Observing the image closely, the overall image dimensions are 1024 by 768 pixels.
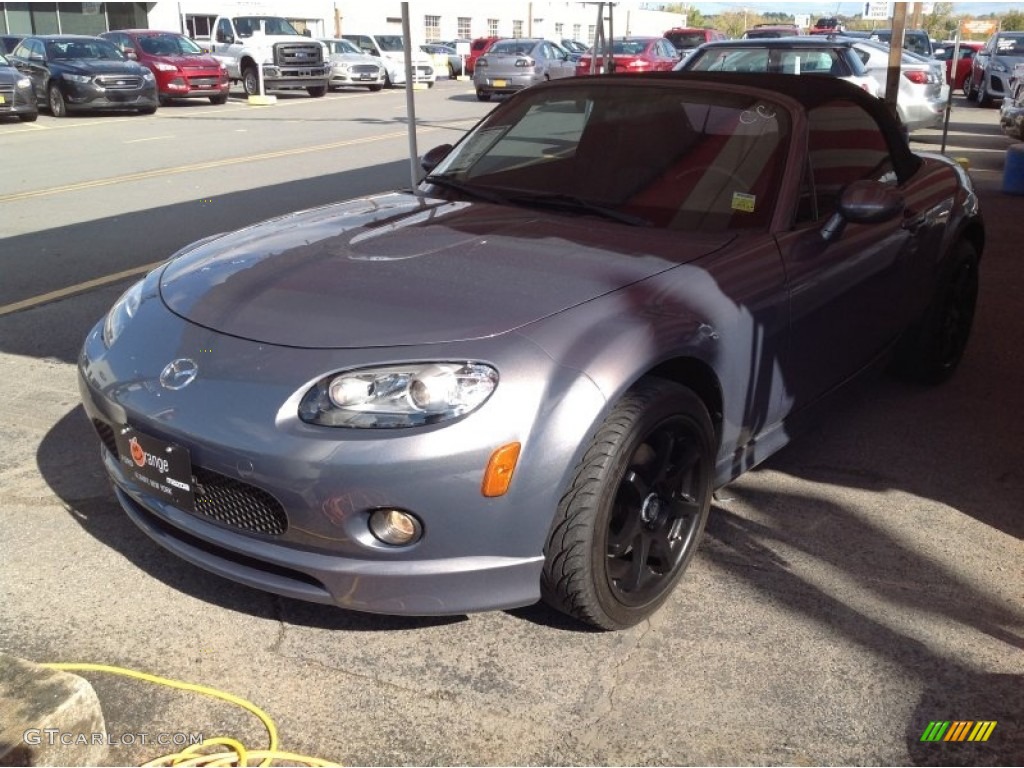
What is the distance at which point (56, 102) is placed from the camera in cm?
1981

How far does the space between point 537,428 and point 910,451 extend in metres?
2.44

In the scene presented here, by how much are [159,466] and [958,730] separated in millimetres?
2174

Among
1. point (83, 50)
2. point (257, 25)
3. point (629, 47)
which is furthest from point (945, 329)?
point (257, 25)

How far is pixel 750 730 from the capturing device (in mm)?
2566

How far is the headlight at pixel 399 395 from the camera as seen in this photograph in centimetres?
255

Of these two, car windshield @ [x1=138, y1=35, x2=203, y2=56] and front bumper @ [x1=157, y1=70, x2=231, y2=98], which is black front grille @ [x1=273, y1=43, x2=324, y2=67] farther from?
front bumper @ [x1=157, y1=70, x2=231, y2=98]

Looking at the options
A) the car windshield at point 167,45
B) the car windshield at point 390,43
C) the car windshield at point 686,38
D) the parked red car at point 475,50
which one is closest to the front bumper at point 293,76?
the car windshield at point 167,45

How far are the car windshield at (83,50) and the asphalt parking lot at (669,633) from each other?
57.8ft

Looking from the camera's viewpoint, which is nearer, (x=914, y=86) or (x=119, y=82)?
(x=914, y=86)

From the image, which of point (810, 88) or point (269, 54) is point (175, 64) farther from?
point (810, 88)

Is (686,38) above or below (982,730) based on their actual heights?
above

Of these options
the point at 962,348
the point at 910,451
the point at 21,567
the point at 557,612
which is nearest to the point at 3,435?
the point at 21,567

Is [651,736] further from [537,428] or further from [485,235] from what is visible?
[485,235]

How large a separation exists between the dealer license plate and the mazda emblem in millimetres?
152
